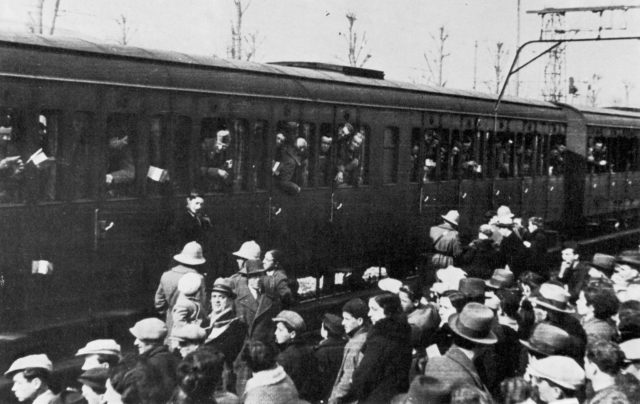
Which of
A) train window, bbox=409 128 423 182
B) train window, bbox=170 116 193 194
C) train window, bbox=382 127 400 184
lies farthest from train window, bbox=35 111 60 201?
train window, bbox=409 128 423 182

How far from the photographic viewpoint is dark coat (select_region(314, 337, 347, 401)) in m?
6.16

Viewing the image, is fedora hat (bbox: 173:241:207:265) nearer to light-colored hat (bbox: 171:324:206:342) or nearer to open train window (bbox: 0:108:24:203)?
open train window (bbox: 0:108:24:203)

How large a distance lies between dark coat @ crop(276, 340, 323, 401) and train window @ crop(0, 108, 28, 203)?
3292 millimetres

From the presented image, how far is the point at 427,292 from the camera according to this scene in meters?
13.0

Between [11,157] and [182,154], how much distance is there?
7.66ft

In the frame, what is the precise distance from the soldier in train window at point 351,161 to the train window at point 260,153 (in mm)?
1810

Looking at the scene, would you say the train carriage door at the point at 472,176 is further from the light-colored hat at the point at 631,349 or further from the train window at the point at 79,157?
the light-colored hat at the point at 631,349

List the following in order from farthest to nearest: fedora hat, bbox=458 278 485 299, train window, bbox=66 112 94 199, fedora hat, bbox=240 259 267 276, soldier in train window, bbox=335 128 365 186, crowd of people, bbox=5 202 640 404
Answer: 1. soldier in train window, bbox=335 128 365 186
2. train window, bbox=66 112 94 199
3. fedora hat, bbox=240 259 267 276
4. fedora hat, bbox=458 278 485 299
5. crowd of people, bbox=5 202 640 404

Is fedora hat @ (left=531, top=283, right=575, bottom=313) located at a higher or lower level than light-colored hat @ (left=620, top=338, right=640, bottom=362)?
higher

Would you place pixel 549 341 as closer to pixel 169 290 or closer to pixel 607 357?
pixel 607 357

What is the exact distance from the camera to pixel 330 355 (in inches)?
246

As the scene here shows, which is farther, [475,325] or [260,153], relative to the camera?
[260,153]

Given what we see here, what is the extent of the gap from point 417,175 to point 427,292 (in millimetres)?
2649

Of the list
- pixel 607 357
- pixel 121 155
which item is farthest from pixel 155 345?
pixel 121 155
